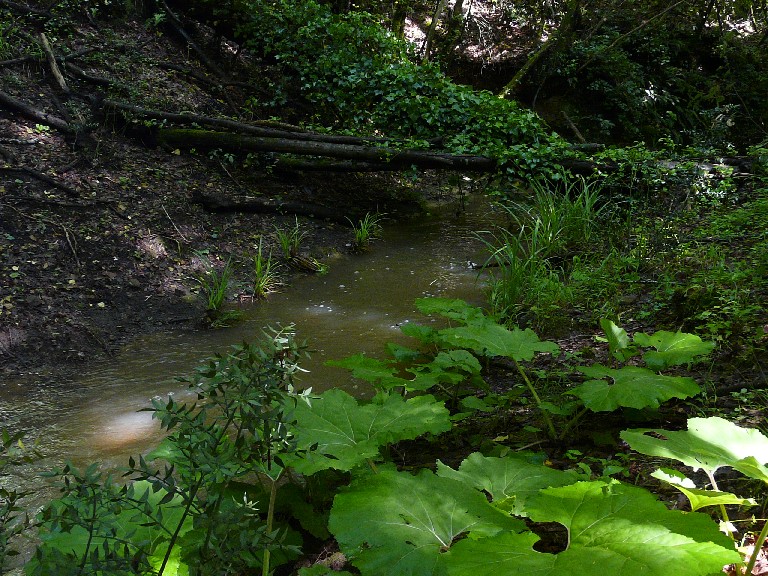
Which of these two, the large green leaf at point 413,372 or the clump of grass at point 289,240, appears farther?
the clump of grass at point 289,240

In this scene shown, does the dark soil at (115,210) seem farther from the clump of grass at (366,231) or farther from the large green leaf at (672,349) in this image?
the large green leaf at (672,349)

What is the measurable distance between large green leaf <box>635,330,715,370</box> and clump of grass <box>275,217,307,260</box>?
158 inches

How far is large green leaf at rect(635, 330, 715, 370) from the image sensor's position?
8.84 feet

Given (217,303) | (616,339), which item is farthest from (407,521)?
(217,303)

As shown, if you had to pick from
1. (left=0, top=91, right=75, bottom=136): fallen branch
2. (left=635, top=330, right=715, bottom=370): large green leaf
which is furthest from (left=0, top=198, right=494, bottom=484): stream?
(left=0, top=91, right=75, bottom=136): fallen branch

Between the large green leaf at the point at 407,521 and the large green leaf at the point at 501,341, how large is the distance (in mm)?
1087

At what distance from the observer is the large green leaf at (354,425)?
195 cm

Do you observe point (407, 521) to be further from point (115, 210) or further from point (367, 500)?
point (115, 210)

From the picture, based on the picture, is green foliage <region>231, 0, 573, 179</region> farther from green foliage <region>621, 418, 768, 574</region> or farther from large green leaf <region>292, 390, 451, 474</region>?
green foliage <region>621, 418, 768, 574</region>

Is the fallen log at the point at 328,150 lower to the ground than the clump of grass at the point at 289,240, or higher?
higher

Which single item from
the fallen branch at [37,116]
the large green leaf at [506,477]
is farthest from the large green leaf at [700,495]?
the fallen branch at [37,116]

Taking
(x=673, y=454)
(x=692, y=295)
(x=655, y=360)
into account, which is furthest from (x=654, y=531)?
(x=692, y=295)

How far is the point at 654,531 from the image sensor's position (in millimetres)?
1330

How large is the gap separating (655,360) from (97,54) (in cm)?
785
